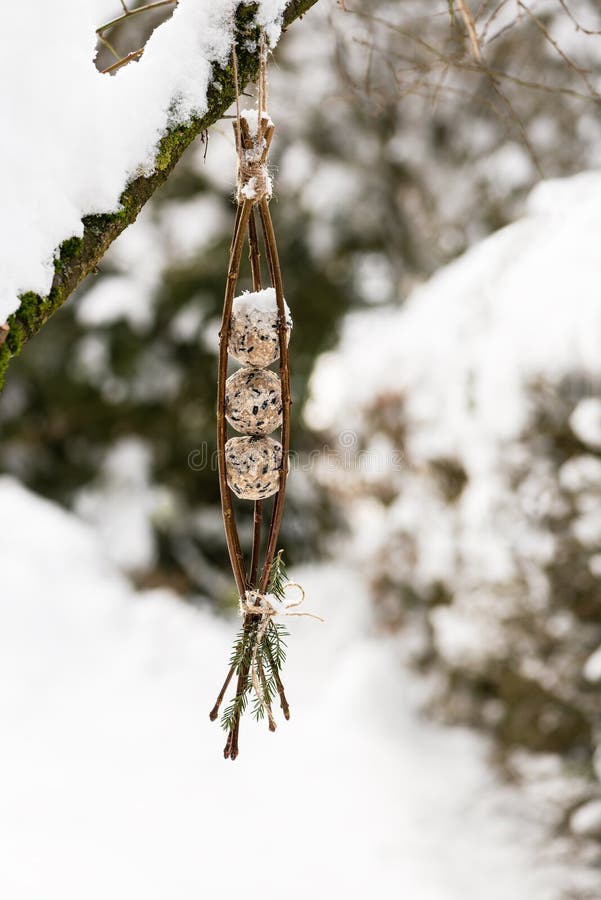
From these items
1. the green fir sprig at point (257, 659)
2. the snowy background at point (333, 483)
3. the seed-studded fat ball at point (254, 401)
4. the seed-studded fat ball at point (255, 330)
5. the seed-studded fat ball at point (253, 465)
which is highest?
the snowy background at point (333, 483)

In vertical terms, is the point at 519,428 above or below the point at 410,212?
below

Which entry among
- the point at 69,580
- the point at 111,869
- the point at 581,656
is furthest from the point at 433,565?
the point at 69,580

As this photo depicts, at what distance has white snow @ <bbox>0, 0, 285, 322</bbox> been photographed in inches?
29.5

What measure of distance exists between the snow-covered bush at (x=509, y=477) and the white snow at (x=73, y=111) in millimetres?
1670

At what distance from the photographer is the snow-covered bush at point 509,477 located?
2.36 meters

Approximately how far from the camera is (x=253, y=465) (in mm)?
937

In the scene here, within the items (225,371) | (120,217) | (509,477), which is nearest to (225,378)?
(225,371)

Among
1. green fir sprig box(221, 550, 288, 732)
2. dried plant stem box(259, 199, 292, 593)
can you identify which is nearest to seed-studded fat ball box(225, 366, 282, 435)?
dried plant stem box(259, 199, 292, 593)

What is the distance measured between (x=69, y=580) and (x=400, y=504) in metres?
1.65

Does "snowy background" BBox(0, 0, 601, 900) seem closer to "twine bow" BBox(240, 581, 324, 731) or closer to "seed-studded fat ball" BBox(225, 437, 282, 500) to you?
"seed-studded fat ball" BBox(225, 437, 282, 500)

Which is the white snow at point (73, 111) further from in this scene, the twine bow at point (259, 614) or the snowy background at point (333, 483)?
the twine bow at point (259, 614)

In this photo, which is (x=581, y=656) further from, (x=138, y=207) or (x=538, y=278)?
(x=138, y=207)

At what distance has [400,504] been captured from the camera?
2.99 metres

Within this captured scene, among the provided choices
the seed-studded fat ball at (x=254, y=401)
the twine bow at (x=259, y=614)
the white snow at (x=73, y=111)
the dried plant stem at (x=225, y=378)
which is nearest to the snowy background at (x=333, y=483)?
the white snow at (x=73, y=111)
